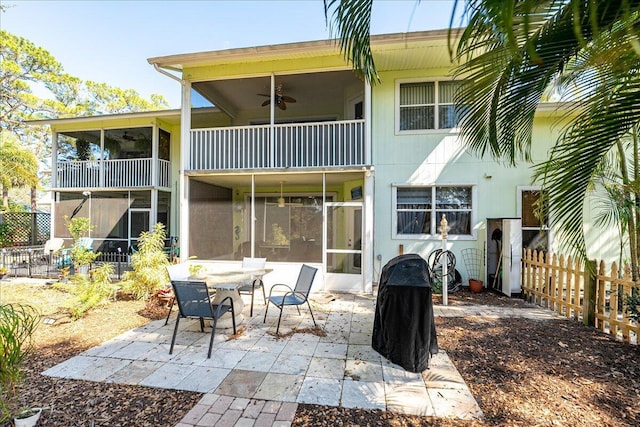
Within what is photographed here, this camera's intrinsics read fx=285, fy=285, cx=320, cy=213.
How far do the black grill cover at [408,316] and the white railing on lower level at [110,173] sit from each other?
10.1 meters

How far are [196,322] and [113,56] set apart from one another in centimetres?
1488

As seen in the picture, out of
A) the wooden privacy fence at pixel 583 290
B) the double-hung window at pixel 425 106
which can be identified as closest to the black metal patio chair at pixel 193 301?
the wooden privacy fence at pixel 583 290

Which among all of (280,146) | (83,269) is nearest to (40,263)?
(83,269)

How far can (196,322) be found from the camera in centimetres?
498

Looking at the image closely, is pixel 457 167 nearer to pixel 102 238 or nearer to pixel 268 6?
pixel 268 6

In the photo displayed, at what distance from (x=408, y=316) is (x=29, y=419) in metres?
3.55

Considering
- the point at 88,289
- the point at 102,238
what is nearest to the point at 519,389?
the point at 88,289

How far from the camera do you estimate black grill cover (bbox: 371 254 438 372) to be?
3.29 metres

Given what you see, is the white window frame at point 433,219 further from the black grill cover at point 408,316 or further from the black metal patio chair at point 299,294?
the black grill cover at point 408,316

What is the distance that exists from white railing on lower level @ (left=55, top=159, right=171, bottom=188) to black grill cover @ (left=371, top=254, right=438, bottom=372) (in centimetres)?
1008

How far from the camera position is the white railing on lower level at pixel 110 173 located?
1062 centimetres

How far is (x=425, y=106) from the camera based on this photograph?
25.3 ft

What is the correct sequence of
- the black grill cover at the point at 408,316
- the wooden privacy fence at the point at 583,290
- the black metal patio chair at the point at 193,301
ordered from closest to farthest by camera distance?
the black grill cover at the point at 408,316 < the black metal patio chair at the point at 193,301 < the wooden privacy fence at the point at 583,290

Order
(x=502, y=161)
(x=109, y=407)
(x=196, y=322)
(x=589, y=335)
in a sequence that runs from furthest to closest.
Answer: (x=502, y=161)
(x=196, y=322)
(x=589, y=335)
(x=109, y=407)
